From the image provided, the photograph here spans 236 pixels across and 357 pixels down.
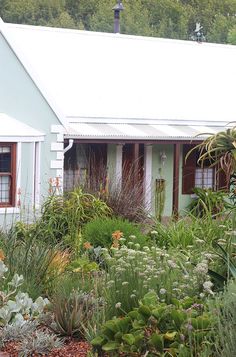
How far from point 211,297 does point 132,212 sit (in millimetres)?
7038

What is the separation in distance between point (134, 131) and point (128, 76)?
3.07 m

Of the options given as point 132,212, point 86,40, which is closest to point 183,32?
point 86,40

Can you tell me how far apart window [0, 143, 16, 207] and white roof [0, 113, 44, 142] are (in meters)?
0.19

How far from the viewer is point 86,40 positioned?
2594 cm

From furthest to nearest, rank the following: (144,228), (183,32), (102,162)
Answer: (183,32), (102,162), (144,228)

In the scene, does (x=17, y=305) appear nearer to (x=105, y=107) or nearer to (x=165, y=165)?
(x=105, y=107)

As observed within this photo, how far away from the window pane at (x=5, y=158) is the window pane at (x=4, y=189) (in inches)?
7.7

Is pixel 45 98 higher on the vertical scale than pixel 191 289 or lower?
higher

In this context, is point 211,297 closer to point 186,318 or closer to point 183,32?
point 186,318

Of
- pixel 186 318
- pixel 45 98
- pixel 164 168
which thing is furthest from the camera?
pixel 164 168

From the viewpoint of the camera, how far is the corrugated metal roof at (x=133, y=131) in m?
21.5

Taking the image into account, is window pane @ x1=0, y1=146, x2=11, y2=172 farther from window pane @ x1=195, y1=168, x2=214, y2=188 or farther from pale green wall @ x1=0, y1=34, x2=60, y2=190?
window pane @ x1=195, y1=168, x2=214, y2=188

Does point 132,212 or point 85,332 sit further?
point 132,212

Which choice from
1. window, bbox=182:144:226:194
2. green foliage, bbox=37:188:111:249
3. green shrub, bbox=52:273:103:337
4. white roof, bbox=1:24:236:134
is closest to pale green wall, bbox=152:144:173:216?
window, bbox=182:144:226:194
